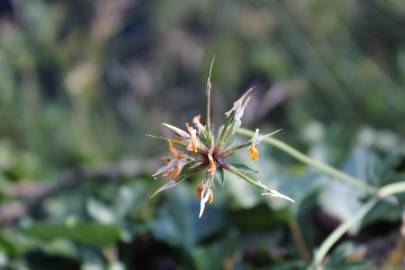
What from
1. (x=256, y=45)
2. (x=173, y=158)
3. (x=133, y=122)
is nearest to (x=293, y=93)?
→ (x=256, y=45)

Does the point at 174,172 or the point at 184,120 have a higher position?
the point at 184,120

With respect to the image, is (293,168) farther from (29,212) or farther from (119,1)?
(119,1)

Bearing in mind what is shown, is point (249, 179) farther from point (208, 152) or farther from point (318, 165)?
point (318, 165)

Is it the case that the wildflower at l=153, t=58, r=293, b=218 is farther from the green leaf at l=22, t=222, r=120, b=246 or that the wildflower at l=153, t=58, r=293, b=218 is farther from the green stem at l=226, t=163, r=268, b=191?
the green leaf at l=22, t=222, r=120, b=246

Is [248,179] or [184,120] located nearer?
[248,179]

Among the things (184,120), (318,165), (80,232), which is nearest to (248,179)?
(318,165)

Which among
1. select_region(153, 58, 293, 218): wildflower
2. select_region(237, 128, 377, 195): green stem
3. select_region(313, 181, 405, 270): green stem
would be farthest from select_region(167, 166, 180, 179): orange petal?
select_region(313, 181, 405, 270): green stem

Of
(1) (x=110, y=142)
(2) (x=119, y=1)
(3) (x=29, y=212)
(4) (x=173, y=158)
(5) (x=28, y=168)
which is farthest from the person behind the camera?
(2) (x=119, y=1)
